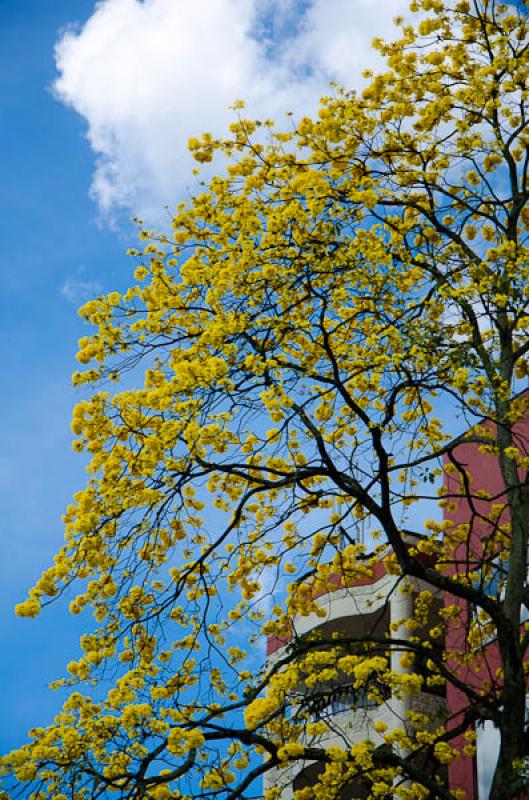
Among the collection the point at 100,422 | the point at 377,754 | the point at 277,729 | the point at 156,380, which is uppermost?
the point at 156,380

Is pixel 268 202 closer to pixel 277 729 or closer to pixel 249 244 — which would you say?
pixel 249 244

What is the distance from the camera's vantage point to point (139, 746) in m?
6.91

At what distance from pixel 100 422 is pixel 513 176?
18.3ft

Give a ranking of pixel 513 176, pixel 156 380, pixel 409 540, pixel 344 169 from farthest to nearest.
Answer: pixel 409 540, pixel 513 176, pixel 344 169, pixel 156 380

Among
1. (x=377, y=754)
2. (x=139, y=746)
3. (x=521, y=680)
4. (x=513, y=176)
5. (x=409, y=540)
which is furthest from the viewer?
(x=409, y=540)

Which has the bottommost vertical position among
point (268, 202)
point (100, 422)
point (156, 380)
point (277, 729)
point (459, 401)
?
point (277, 729)

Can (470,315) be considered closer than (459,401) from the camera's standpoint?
No

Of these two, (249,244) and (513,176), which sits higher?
(513,176)

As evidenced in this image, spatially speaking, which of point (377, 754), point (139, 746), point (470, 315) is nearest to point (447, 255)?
point (470, 315)

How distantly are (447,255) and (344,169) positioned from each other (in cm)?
158

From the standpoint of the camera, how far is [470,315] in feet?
30.8

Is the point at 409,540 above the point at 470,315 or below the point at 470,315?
above

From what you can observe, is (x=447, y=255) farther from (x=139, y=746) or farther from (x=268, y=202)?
(x=139, y=746)

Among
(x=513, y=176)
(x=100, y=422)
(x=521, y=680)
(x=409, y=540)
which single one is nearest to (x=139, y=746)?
(x=100, y=422)
